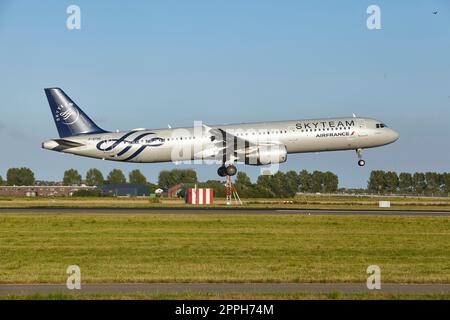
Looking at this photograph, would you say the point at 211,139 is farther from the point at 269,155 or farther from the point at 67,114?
the point at 67,114

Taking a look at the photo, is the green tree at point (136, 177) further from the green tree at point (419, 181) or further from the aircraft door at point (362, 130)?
the aircraft door at point (362, 130)

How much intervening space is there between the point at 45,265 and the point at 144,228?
15676 mm

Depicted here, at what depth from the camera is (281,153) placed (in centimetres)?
7506

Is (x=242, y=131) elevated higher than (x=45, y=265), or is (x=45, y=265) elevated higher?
(x=242, y=131)

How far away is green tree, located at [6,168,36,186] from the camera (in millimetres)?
187625

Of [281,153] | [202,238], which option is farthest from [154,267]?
[281,153]

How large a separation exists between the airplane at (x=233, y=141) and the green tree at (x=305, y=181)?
83.3m

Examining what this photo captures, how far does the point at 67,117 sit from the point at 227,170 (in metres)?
18.0

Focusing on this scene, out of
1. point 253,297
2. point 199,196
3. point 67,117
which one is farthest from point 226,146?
point 253,297

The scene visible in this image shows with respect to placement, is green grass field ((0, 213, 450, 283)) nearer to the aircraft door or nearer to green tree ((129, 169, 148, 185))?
the aircraft door

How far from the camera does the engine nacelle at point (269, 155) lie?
246 feet
